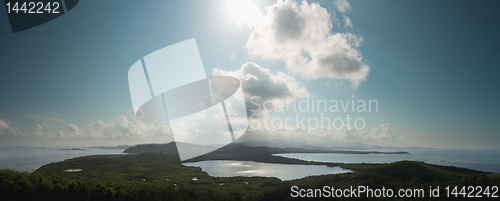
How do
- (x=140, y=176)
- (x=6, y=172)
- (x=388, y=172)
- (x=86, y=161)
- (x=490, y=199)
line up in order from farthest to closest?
(x=86, y=161), (x=140, y=176), (x=388, y=172), (x=6, y=172), (x=490, y=199)

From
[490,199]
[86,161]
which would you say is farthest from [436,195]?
[86,161]

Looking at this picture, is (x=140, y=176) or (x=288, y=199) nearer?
(x=288, y=199)

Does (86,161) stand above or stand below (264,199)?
below

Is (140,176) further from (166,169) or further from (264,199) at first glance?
(264,199)

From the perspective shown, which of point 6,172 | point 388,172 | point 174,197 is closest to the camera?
point 6,172

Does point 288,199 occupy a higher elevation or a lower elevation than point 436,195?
lower

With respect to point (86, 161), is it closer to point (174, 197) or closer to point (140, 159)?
point (140, 159)

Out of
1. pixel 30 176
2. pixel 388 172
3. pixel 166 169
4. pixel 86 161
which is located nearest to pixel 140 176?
pixel 166 169

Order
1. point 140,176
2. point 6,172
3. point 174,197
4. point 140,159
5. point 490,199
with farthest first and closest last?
point 140,159 → point 140,176 → point 174,197 → point 6,172 → point 490,199

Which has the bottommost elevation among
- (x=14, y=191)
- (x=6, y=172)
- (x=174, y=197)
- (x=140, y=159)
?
(x=140, y=159)
